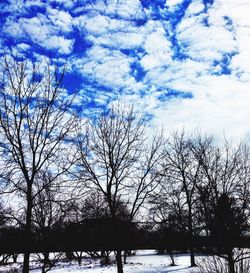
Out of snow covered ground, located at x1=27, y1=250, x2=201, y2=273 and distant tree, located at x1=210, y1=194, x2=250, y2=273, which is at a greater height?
distant tree, located at x1=210, y1=194, x2=250, y2=273

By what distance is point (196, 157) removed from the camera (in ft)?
70.6

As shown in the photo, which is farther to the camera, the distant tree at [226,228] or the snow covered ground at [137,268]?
the snow covered ground at [137,268]

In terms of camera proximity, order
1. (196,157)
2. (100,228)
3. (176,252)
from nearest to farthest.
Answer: (196,157)
(100,228)
(176,252)

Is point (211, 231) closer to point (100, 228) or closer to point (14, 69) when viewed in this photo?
point (14, 69)

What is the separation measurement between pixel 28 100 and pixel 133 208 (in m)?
8.66

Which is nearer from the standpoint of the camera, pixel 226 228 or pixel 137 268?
pixel 226 228

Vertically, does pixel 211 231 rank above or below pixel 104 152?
below

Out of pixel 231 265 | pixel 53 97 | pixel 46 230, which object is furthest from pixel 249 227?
pixel 53 97

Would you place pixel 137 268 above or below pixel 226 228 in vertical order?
below

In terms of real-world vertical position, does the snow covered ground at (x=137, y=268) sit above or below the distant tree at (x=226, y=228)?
below

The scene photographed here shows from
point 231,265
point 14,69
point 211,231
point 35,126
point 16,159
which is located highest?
point 14,69

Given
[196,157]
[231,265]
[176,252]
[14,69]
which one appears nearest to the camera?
[231,265]

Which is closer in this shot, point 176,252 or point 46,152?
point 46,152

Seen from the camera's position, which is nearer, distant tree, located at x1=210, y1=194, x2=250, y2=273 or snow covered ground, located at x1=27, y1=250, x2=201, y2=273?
distant tree, located at x1=210, y1=194, x2=250, y2=273
